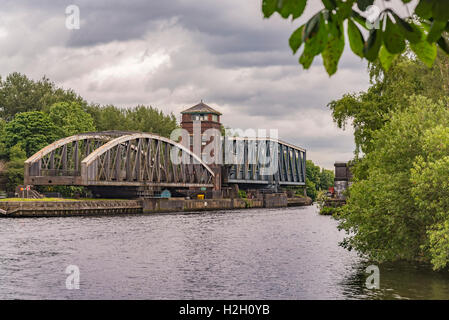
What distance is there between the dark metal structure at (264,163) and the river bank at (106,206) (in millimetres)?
23786

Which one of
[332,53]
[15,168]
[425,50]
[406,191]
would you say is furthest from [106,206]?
[425,50]

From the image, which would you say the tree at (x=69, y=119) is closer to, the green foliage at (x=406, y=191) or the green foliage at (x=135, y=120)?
the green foliage at (x=135, y=120)

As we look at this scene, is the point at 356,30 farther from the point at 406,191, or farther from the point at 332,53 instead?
the point at 406,191

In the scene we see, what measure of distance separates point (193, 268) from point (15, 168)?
70.4 m

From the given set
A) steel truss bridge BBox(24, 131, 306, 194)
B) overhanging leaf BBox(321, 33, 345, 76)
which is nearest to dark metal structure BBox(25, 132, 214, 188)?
steel truss bridge BBox(24, 131, 306, 194)

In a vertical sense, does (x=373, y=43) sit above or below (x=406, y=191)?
above

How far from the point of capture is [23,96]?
139m

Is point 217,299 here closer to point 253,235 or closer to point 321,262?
point 321,262

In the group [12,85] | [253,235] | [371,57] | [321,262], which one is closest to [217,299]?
[321,262]

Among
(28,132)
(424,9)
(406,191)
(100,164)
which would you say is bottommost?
(406,191)

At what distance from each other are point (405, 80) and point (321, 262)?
45.8 feet

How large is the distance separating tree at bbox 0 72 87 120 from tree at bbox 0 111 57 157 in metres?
30.0

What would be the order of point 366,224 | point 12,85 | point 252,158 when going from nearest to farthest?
point 366,224 < point 12,85 < point 252,158

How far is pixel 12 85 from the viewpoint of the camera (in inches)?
5522
